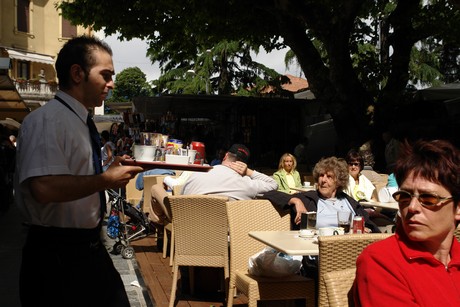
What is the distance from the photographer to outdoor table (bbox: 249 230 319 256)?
434 centimetres

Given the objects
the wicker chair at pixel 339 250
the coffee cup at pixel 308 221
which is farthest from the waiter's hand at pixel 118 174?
the coffee cup at pixel 308 221

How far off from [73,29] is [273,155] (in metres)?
33.3

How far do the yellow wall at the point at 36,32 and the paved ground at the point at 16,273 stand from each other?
117 ft

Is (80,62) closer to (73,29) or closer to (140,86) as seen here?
(73,29)

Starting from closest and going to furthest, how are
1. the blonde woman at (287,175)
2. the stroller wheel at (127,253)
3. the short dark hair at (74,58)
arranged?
the short dark hair at (74,58) < the stroller wheel at (127,253) < the blonde woman at (287,175)

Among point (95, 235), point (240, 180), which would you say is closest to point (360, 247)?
point (95, 235)

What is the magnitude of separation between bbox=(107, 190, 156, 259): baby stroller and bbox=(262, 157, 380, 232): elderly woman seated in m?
3.18

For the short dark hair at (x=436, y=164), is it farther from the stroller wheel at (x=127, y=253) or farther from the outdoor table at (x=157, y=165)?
the stroller wheel at (x=127, y=253)

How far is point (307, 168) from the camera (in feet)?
56.5

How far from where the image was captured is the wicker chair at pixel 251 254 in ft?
15.8

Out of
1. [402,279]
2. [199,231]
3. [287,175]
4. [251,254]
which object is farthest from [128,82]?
[402,279]

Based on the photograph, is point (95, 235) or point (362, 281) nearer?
point (362, 281)

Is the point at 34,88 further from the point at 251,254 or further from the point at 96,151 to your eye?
the point at 96,151

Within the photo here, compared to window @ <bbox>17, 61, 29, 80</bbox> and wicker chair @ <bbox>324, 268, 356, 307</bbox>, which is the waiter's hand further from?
window @ <bbox>17, 61, 29, 80</bbox>
